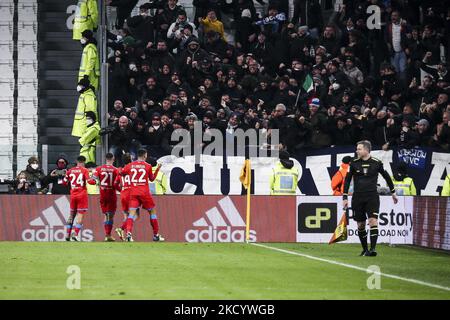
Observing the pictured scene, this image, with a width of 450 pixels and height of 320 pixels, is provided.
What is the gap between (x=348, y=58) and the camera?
29484 millimetres

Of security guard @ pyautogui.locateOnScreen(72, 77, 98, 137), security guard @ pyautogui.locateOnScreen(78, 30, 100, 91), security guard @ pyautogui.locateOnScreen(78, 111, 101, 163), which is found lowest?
security guard @ pyautogui.locateOnScreen(78, 111, 101, 163)

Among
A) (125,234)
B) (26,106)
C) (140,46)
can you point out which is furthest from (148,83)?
(125,234)

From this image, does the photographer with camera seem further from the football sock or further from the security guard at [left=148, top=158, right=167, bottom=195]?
the football sock

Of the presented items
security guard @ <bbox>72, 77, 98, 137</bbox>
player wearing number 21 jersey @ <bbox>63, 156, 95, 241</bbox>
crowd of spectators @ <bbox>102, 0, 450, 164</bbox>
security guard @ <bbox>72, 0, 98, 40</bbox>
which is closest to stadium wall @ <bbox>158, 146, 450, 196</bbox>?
crowd of spectators @ <bbox>102, 0, 450, 164</bbox>

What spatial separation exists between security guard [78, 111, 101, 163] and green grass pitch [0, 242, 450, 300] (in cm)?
503

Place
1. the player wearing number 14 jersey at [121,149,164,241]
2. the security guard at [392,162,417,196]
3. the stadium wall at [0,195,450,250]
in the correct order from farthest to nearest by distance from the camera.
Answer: the security guard at [392,162,417,196]
the stadium wall at [0,195,450,250]
the player wearing number 14 jersey at [121,149,164,241]

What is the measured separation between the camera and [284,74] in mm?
29203

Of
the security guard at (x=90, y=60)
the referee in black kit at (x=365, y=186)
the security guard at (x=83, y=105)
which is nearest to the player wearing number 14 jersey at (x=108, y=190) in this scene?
the security guard at (x=83, y=105)

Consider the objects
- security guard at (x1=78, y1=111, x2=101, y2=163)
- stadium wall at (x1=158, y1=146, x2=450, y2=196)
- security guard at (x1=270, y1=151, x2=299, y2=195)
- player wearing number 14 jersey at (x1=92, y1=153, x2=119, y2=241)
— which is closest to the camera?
player wearing number 14 jersey at (x1=92, y1=153, x2=119, y2=241)

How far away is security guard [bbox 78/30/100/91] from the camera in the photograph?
27.3 metres

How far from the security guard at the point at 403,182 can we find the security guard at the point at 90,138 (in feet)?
22.8

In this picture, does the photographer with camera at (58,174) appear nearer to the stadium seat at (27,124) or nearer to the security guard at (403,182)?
the stadium seat at (27,124)

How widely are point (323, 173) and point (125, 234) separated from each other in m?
5.46

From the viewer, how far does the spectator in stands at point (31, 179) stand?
25.6 meters
